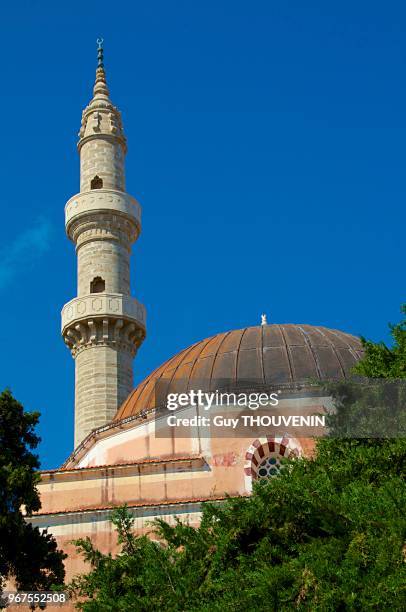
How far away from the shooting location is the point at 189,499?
674 inches

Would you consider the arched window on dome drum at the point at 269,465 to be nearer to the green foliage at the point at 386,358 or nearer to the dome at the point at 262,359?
the dome at the point at 262,359

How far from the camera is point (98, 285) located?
85.3 feet

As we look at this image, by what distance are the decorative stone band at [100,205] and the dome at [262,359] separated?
23.0ft

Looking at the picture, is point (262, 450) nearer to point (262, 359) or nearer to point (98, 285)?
point (262, 359)

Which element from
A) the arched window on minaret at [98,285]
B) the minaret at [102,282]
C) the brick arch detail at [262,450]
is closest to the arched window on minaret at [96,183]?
the minaret at [102,282]

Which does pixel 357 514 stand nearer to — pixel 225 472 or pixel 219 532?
pixel 219 532

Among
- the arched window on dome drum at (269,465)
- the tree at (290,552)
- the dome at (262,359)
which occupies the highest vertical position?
the dome at (262,359)

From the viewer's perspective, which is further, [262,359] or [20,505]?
[262,359]

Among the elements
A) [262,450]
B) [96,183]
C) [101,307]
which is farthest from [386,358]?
[96,183]

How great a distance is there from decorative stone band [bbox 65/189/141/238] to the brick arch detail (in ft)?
34.8

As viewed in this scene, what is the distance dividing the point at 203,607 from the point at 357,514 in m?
1.76

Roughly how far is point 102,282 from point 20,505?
13.1m

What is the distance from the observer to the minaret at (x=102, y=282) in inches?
960

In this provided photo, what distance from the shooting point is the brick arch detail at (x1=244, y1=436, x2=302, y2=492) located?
17141 millimetres
